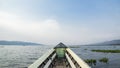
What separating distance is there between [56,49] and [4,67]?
63.9 ft

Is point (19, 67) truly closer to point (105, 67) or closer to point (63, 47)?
point (105, 67)

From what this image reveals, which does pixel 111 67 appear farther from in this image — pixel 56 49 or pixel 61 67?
pixel 61 67

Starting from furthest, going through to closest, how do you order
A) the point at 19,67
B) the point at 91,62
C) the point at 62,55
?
the point at 91,62
the point at 19,67
the point at 62,55

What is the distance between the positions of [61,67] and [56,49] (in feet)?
21.8

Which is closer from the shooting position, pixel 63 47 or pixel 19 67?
pixel 63 47

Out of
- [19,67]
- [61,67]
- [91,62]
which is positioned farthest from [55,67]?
[91,62]

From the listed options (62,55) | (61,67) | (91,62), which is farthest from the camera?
(91,62)

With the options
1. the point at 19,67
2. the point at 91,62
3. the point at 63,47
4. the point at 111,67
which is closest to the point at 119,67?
the point at 111,67

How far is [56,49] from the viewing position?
17547mm

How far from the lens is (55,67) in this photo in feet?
36.5

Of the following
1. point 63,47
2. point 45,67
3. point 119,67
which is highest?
point 63,47

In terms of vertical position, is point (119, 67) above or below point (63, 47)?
below

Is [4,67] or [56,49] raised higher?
[56,49]

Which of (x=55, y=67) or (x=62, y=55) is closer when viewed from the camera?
(x=55, y=67)
